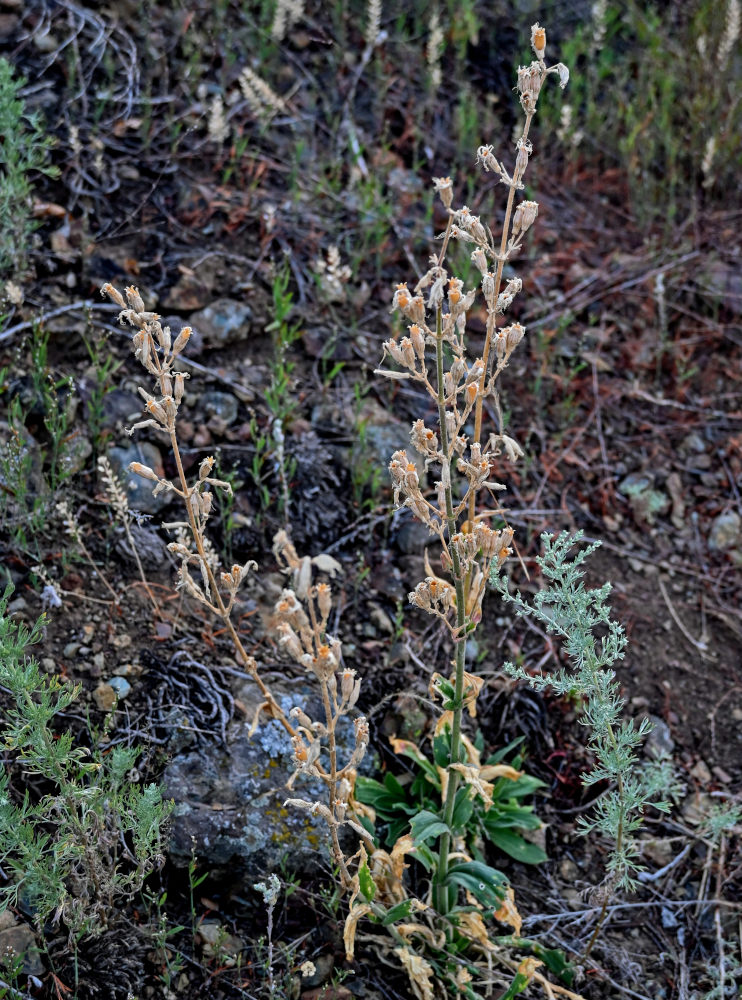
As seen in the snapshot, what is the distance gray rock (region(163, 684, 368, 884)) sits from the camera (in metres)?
2.73

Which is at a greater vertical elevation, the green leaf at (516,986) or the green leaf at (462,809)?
the green leaf at (462,809)

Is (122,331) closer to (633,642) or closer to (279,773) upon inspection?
(279,773)

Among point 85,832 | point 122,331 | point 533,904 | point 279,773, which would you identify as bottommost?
point 533,904

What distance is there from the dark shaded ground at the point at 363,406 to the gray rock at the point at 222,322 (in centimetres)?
5

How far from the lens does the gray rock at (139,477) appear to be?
11.4 feet

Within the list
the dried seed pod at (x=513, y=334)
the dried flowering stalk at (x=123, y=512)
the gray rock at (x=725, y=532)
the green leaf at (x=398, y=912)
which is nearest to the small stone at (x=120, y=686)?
the dried flowering stalk at (x=123, y=512)

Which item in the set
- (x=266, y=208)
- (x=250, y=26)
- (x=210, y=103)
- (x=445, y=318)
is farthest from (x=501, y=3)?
(x=445, y=318)

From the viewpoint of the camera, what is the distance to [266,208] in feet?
14.6

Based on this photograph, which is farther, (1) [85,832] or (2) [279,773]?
(2) [279,773]

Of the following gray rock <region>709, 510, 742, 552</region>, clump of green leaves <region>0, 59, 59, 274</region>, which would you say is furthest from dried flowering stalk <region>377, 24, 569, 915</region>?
clump of green leaves <region>0, 59, 59, 274</region>

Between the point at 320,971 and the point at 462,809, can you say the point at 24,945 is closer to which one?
the point at 320,971

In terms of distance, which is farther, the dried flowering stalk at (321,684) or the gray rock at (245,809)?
the gray rock at (245,809)

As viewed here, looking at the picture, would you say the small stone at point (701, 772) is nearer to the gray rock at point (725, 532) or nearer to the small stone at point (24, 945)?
the gray rock at point (725, 532)

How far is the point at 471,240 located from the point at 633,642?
211 cm
